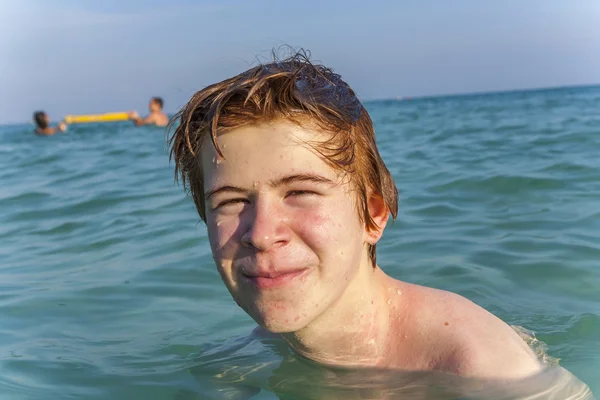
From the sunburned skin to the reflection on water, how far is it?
52mm

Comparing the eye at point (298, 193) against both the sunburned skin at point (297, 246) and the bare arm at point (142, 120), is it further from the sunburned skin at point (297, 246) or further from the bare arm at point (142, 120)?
the bare arm at point (142, 120)

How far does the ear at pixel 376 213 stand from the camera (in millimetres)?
2525

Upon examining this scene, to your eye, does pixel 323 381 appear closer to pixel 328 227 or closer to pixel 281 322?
pixel 281 322

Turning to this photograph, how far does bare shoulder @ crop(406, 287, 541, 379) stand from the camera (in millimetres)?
2389

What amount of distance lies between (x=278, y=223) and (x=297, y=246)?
0.32ft

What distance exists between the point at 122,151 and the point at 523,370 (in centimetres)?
1146

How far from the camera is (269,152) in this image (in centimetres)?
220

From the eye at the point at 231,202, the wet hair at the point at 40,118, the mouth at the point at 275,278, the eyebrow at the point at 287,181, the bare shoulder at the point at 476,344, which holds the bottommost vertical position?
the wet hair at the point at 40,118

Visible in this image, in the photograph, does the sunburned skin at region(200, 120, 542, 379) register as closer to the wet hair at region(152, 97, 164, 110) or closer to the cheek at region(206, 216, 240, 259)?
the cheek at region(206, 216, 240, 259)

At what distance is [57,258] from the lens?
5.14 meters

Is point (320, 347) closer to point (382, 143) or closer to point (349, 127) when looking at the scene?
point (349, 127)

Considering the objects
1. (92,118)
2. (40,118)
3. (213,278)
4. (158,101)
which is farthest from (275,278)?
(92,118)

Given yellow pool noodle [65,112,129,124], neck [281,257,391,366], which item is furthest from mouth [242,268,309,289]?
yellow pool noodle [65,112,129,124]

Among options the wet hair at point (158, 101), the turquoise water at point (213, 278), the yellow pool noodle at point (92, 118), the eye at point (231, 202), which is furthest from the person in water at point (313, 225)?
the yellow pool noodle at point (92, 118)
